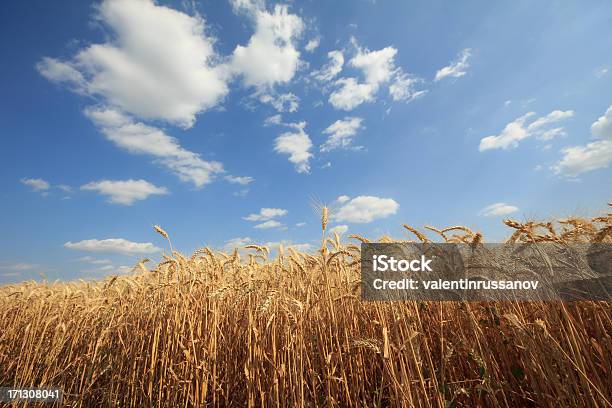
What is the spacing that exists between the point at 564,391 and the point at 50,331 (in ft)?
24.0

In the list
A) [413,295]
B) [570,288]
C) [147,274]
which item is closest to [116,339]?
[147,274]

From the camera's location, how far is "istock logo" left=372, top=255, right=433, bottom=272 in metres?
3.12

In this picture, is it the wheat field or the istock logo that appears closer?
the wheat field

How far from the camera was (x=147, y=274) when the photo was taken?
5.14 metres

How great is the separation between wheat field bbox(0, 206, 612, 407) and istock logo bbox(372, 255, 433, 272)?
0.27m

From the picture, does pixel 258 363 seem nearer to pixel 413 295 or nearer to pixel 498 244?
pixel 413 295
